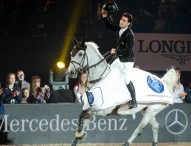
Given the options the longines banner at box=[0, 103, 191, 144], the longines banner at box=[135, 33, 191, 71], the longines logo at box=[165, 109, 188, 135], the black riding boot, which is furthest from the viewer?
the longines banner at box=[135, 33, 191, 71]

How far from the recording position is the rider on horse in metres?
12.7

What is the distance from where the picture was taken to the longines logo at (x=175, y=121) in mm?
15680

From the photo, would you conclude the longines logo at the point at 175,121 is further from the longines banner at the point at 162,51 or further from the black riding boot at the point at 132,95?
the longines banner at the point at 162,51

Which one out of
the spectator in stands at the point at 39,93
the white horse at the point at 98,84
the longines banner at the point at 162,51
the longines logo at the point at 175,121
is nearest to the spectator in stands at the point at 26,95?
the spectator in stands at the point at 39,93

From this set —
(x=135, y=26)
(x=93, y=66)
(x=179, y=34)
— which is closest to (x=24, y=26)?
(x=135, y=26)

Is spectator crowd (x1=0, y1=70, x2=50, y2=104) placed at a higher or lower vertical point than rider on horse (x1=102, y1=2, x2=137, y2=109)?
lower

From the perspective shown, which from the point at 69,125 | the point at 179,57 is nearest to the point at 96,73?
the point at 69,125

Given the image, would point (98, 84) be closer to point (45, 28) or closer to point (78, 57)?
point (78, 57)

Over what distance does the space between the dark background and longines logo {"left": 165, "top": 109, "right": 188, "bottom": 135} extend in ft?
10.8

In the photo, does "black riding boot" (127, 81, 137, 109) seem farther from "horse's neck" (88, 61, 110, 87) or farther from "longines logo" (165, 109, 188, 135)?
"longines logo" (165, 109, 188, 135)

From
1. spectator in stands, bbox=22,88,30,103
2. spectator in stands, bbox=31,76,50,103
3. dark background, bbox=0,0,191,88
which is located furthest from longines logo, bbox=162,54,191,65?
spectator in stands, bbox=22,88,30,103

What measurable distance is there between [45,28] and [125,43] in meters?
5.49

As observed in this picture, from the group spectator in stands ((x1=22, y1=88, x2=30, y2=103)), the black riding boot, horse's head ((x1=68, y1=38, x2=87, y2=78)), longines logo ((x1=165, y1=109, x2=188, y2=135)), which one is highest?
horse's head ((x1=68, y1=38, x2=87, y2=78))

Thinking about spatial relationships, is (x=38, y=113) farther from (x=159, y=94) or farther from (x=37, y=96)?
(x=159, y=94)
